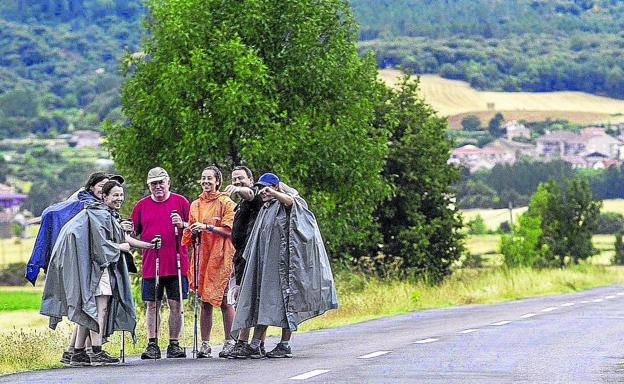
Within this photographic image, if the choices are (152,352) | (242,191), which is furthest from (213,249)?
(152,352)

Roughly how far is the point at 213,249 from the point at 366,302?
1249 centimetres

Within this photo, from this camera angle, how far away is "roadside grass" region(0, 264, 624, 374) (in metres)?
15.9

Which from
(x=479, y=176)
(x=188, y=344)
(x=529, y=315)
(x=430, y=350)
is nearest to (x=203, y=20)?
(x=529, y=315)

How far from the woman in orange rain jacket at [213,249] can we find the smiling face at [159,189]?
0.35 m

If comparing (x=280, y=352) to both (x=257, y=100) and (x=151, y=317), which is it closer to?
(x=151, y=317)

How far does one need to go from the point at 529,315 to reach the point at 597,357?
31.6ft

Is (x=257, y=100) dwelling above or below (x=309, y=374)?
above

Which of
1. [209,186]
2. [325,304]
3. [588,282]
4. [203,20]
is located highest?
[203,20]

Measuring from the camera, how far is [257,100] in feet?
104

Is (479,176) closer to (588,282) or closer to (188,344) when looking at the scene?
(588,282)

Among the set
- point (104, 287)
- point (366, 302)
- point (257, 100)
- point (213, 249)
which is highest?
point (257, 100)

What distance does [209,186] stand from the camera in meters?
15.9

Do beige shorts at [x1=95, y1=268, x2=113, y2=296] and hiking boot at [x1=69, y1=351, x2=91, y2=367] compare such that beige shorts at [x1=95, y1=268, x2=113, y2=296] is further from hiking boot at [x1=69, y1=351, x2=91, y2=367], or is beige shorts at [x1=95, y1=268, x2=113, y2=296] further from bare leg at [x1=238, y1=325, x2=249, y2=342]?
bare leg at [x1=238, y1=325, x2=249, y2=342]

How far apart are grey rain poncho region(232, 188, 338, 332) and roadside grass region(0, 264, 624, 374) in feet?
3.63
